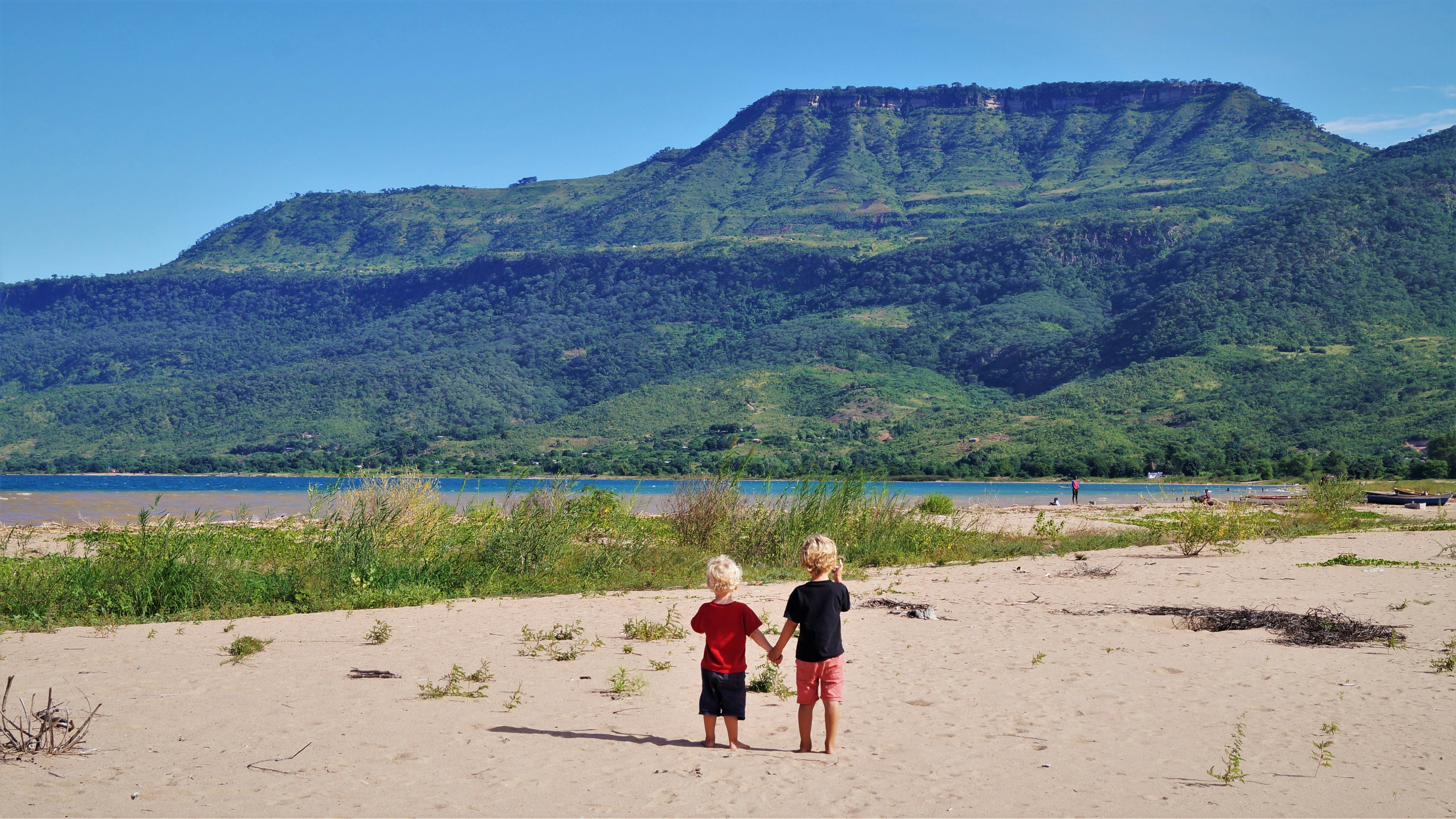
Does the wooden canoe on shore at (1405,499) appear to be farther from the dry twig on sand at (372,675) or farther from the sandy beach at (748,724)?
the dry twig on sand at (372,675)

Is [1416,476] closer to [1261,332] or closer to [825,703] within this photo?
[1261,332]

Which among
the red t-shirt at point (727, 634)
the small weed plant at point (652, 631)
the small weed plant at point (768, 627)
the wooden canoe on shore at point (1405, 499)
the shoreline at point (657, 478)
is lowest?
the shoreline at point (657, 478)

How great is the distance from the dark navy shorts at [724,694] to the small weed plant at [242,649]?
173 inches

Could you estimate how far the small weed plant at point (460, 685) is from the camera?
24.0 ft

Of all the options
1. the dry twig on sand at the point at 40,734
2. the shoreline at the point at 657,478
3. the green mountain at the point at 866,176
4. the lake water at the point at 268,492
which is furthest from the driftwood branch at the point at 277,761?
the green mountain at the point at 866,176

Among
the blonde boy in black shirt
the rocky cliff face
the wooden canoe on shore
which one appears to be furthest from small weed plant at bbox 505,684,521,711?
the rocky cliff face

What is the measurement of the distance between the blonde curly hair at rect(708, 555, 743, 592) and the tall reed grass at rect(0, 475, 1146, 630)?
22.3 ft

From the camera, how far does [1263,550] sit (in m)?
17.9

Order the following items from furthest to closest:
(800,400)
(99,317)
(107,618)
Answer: (99,317)
(800,400)
(107,618)

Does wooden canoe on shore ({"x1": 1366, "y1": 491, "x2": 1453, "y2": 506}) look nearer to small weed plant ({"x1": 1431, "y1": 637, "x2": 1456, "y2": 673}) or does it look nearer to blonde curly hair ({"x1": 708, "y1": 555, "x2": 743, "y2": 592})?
small weed plant ({"x1": 1431, "y1": 637, "x2": 1456, "y2": 673})

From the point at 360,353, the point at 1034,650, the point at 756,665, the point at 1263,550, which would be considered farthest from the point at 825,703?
the point at 360,353

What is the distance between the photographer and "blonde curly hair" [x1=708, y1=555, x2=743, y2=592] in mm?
5844

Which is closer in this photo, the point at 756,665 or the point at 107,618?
the point at 756,665

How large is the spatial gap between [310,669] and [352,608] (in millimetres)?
3334
